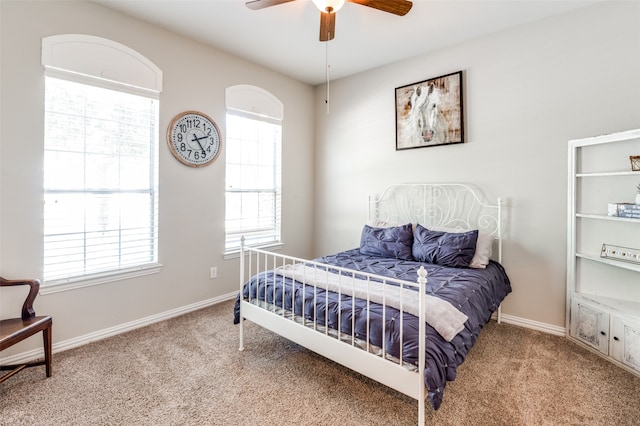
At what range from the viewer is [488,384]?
80.3 inches

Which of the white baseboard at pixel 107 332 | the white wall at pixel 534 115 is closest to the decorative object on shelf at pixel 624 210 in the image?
the white wall at pixel 534 115

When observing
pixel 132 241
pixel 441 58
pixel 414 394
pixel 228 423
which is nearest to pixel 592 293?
pixel 414 394

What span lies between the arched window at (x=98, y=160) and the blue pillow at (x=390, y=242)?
83.9 inches

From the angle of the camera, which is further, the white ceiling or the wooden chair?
the white ceiling

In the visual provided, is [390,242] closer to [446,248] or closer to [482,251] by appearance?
[446,248]

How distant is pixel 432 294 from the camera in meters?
2.01

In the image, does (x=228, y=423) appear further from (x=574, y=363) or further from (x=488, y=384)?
(x=574, y=363)

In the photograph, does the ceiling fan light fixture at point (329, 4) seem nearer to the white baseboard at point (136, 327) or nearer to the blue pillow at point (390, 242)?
the blue pillow at point (390, 242)

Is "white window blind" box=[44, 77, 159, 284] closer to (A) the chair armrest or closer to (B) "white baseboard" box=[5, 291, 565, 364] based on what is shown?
(A) the chair armrest

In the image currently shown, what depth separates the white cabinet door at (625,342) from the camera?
2.11m

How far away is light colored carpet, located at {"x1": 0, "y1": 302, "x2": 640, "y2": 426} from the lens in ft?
5.73

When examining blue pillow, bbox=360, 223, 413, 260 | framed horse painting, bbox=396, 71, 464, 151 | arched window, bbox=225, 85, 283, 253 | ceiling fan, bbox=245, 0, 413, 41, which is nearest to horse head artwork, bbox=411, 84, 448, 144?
framed horse painting, bbox=396, 71, 464, 151

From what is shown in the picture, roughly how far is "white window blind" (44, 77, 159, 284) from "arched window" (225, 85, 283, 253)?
2.76 ft

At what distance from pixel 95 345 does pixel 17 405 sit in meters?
0.71
